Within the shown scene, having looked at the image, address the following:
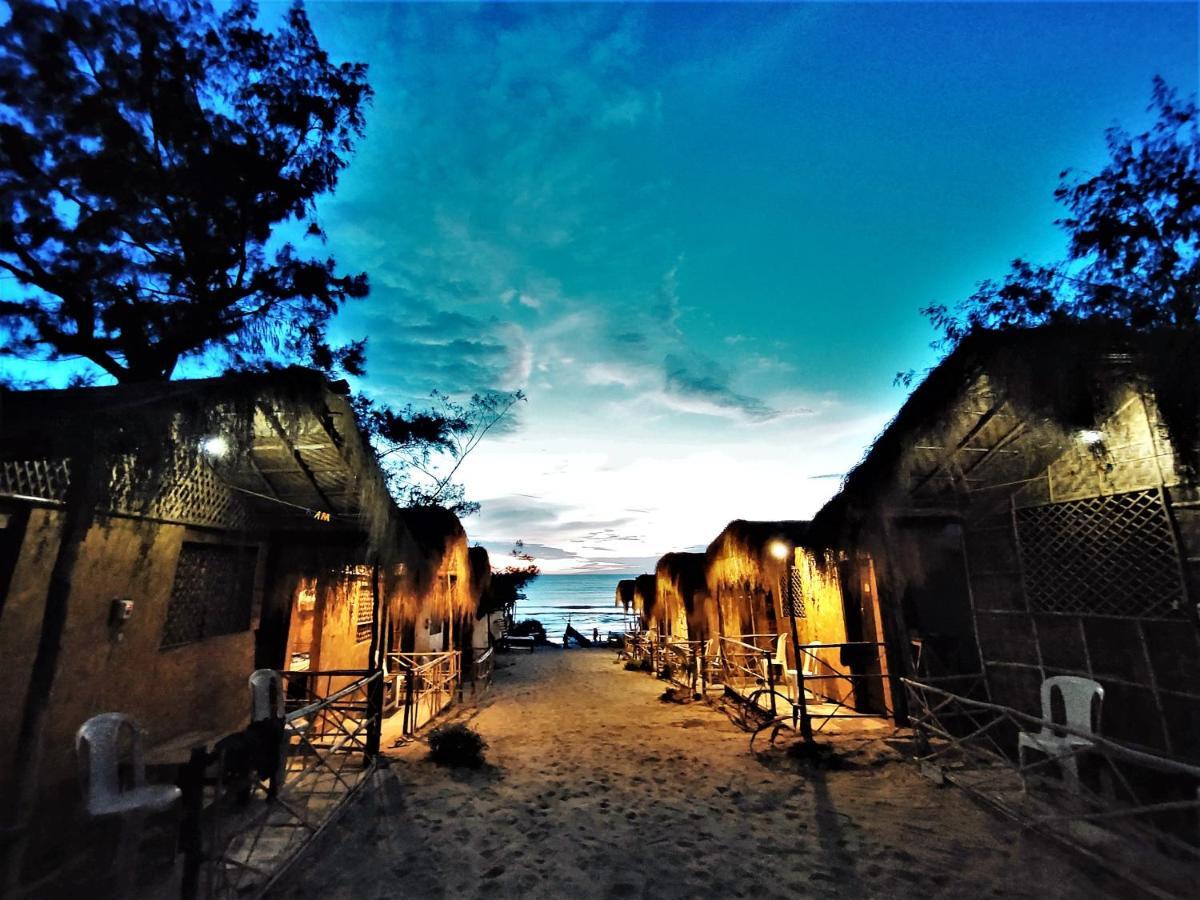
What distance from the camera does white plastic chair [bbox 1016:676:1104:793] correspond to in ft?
17.4

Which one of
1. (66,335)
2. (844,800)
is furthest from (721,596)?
(66,335)

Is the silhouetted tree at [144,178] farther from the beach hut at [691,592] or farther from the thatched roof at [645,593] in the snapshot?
the thatched roof at [645,593]

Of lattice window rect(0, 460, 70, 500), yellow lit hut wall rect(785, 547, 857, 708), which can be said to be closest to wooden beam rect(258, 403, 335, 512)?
lattice window rect(0, 460, 70, 500)

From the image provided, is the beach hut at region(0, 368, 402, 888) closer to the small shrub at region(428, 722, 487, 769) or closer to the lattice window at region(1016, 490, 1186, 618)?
the small shrub at region(428, 722, 487, 769)

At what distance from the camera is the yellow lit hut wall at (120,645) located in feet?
14.4

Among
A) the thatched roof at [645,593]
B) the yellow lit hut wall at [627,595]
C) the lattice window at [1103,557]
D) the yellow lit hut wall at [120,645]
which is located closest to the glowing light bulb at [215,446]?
the yellow lit hut wall at [120,645]

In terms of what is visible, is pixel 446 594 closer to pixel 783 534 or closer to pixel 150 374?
pixel 150 374

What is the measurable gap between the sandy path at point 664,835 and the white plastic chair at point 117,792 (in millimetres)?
1126

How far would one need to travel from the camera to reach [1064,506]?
20.5ft

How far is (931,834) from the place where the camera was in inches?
189

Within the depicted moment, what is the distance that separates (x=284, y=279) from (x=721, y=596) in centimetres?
1372

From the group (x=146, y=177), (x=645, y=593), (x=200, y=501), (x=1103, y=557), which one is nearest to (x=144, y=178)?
(x=146, y=177)

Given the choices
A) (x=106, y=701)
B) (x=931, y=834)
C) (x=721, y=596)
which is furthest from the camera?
(x=721, y=596)

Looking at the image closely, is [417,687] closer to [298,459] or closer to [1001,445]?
[298,459]
